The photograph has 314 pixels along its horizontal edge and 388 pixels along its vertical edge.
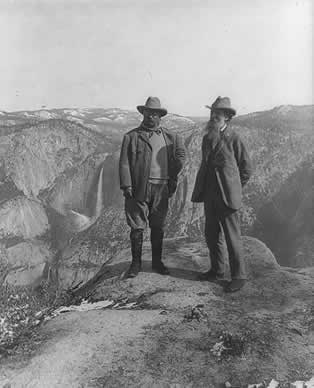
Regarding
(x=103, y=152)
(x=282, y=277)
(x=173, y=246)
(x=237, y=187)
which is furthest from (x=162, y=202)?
(x=103, y=152)

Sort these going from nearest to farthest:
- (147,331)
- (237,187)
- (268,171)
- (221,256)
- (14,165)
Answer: (147,331) → (237,187) → (221,256) → (268,171) → (14,165)

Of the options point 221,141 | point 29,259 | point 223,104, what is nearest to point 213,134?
point 221,141

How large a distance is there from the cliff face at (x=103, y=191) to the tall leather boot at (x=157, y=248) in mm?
12617

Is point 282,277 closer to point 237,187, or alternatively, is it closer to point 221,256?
point 221,256

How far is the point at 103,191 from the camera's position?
32.8 meters

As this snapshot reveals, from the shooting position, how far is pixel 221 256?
462 centimetres

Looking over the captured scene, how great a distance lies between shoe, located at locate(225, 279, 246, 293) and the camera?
171 inches

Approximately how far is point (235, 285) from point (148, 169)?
1.52 m

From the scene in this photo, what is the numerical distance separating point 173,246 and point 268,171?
17.5m

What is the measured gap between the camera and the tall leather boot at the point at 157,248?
4.86 m

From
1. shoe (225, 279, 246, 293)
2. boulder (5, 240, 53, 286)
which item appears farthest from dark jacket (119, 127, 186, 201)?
boulder (5, 240, 53, 286)

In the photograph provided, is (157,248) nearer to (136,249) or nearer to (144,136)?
(136,249)

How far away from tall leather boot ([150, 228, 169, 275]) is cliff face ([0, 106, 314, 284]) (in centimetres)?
1262

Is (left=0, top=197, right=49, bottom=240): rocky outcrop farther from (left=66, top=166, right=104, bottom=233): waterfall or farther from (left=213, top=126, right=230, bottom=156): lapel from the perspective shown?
(left=213, top=126, right=230, bottom=156): lapel
